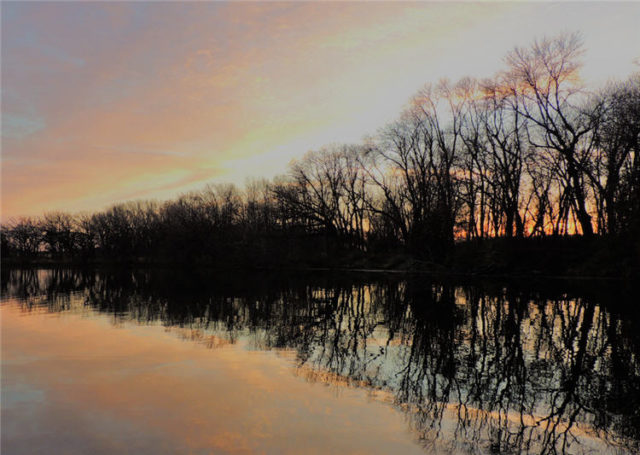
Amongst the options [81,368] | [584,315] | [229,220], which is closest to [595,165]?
[584,315]

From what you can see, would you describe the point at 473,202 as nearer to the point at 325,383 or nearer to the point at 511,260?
the point at 511,260

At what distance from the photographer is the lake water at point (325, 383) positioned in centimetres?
593

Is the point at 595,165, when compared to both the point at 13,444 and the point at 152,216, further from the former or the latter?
the point at 152,216

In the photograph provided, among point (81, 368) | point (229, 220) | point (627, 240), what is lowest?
point (81, 368)

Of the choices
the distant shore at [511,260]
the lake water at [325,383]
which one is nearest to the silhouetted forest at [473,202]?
the distant shore at [511,260]

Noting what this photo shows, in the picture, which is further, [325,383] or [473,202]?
[473,202]

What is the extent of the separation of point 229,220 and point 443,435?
82.5 metres

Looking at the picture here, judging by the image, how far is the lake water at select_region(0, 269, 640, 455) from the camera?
233 inches

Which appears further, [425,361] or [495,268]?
[495,268]

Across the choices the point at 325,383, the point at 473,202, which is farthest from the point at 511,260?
the point at 325,383

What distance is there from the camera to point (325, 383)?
328 inches

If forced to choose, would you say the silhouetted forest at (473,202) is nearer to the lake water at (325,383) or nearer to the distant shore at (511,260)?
the distant shore at (511,260)

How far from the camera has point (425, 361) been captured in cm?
973

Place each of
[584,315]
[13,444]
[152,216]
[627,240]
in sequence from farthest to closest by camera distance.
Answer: [152,216] → [627,240] → [584,315] → [13,444]
